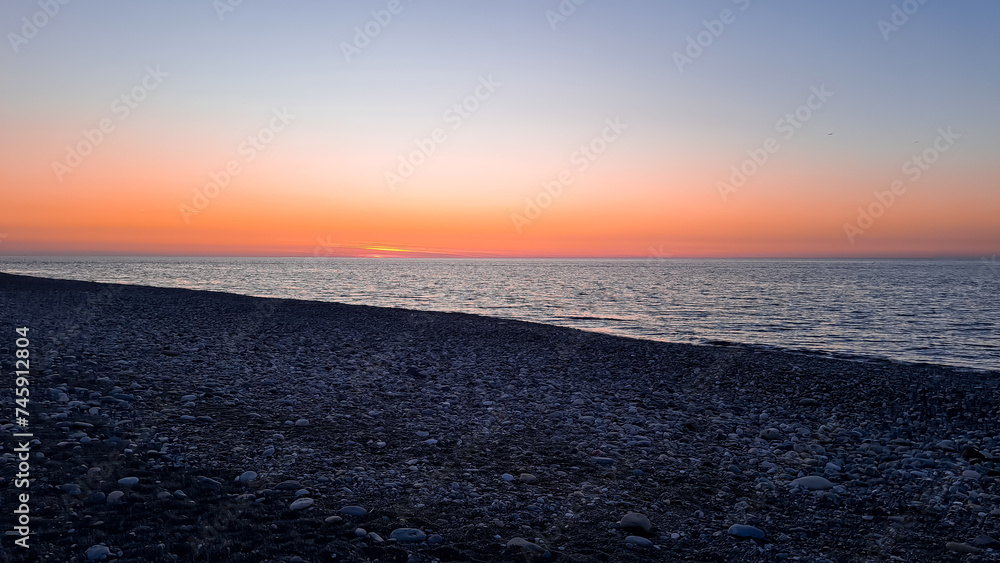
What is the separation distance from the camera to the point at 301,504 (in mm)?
6328

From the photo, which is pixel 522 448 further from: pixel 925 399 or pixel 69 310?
pixel 69 310

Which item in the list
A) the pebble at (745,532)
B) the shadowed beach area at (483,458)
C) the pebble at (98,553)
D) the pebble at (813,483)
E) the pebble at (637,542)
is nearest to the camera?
the pebble at (98,553)

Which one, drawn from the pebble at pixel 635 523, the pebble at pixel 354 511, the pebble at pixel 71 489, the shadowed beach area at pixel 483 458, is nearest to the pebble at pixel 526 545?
the shadowed beach area at pixel 483 458

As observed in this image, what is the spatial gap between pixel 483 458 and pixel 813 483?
16.0 ft

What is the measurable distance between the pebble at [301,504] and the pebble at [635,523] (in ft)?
12.1

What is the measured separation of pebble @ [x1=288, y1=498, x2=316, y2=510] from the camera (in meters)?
6.27

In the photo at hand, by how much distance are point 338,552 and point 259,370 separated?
10.3 meters

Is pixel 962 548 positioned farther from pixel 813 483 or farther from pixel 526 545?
pixel 526 545

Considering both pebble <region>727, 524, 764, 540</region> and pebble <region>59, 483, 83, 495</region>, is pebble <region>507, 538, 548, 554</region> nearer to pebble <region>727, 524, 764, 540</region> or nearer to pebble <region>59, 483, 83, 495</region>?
pebble <region>727, 524, 764, 540</region>

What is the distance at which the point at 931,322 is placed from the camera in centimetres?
3591

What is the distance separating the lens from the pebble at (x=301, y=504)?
6.27m

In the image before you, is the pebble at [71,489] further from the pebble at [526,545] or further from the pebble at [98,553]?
the pebble at [526,545]

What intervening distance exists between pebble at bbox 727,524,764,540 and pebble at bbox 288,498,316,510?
4945mm

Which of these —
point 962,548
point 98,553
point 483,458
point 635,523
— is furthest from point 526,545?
point 962,548
